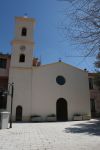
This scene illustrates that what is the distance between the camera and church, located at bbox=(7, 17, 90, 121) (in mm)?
22391

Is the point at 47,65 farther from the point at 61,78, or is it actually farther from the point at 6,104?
the point at 6,104

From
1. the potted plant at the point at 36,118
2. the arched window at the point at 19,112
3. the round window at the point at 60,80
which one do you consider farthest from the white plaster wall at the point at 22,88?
the round window at the point at 60,80

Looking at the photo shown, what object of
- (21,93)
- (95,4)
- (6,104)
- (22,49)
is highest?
(22,49)

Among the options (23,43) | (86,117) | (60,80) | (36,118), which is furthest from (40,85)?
(86,117)

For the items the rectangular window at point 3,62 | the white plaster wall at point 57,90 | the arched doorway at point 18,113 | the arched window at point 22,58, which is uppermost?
the arched window at point 22,58

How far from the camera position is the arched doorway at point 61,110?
77.3 feet

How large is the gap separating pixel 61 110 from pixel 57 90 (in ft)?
9.05

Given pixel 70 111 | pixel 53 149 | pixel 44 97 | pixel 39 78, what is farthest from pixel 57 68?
pixel 53 149

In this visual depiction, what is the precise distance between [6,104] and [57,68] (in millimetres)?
8563

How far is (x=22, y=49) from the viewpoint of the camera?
81.4ft

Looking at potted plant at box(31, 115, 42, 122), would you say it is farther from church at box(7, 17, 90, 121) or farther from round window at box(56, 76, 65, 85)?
round window at box(56, 76, 65, 85)

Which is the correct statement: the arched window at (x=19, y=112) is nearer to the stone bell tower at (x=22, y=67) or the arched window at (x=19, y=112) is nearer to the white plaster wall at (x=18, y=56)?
the stone bell tower at (x=22, y=67)

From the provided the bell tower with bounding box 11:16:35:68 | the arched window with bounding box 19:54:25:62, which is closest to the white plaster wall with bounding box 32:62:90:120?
the bell tower with bounding box 11:16:35:68

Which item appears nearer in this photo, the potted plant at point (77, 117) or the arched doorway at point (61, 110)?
the potted plant at point (77, 117)
